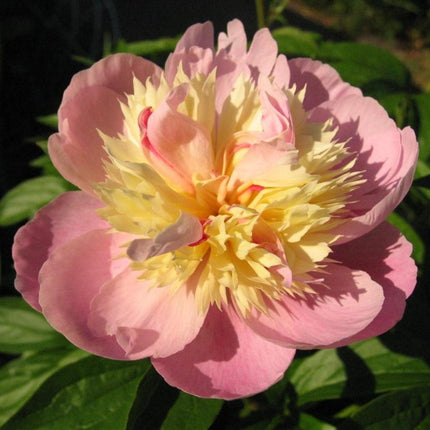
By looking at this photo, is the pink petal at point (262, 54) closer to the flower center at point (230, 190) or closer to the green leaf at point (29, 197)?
the flower center at point (230, 190)

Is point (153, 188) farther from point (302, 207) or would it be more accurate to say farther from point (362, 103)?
point (362, 103)

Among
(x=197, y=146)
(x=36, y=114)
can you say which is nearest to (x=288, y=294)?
(x=197, y=146)

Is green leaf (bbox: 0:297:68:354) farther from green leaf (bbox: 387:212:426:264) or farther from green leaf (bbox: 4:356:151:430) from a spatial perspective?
green leaf (bbox: 387:212:426:264)

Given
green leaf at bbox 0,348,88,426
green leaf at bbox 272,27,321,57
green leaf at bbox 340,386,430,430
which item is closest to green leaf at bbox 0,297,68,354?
green leaf at bbox 0,348,88,426

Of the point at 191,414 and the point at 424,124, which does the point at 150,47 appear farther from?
the point at 191,414

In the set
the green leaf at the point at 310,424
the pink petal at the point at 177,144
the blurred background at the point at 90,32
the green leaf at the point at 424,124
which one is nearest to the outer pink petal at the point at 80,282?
the pink petal at the point at 177,144

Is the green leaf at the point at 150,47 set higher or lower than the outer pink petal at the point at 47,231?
higher

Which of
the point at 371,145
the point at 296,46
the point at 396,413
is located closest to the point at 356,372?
the point at 396,413
